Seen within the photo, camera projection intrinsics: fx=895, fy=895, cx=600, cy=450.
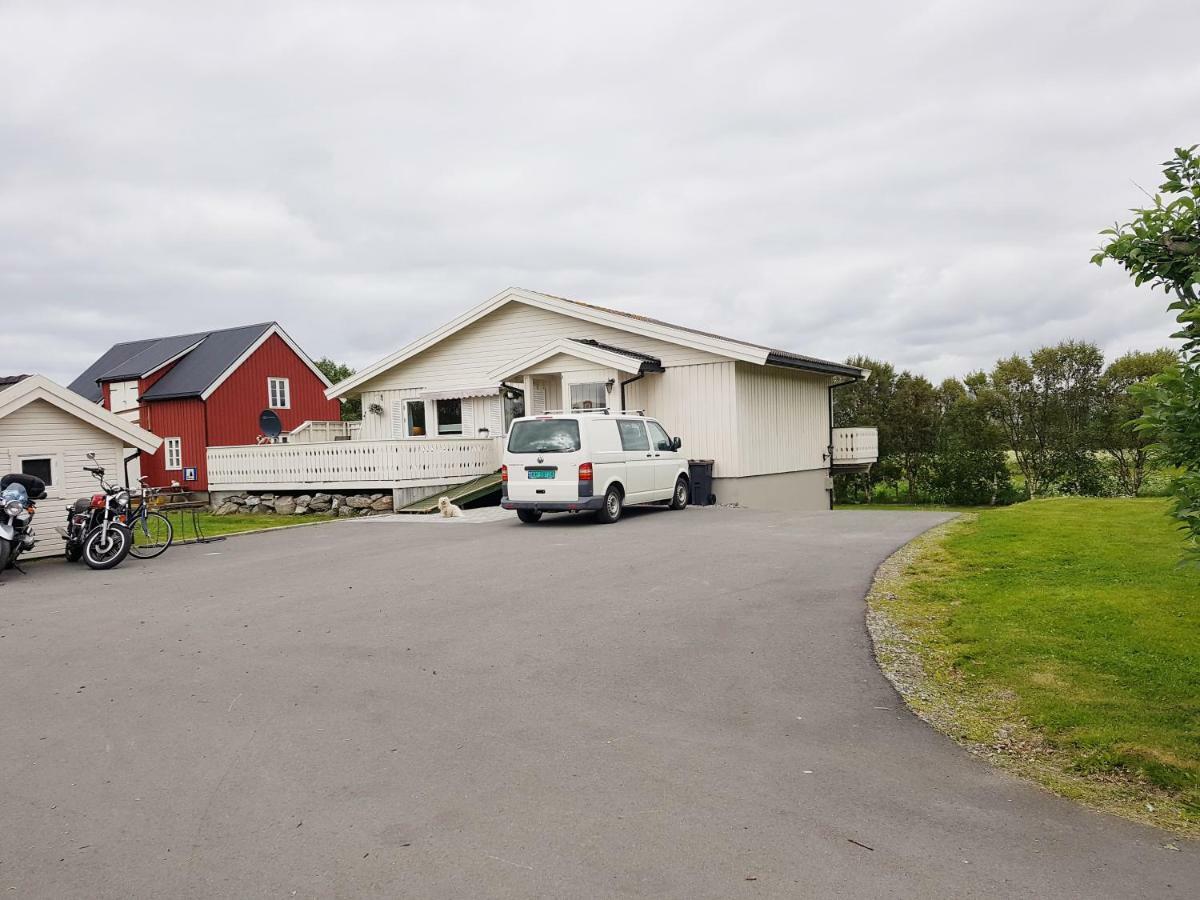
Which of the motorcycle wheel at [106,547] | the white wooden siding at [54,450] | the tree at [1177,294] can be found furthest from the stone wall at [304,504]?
the tree at [1177,294]

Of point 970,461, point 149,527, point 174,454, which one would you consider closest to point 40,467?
point 149,527

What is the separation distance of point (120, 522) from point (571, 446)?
679 cm

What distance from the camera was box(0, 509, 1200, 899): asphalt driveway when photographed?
3395 mm

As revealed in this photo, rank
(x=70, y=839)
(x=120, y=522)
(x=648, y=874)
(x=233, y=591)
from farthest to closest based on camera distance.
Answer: (x=120, y=522) < (x=233, y=591) < (x=70, y=839) < (x=648, y=874)

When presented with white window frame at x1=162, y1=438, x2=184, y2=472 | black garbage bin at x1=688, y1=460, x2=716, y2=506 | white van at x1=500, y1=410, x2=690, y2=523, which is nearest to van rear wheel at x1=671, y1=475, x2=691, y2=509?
white van at x1=500, y1=410, x2=690, y2=523

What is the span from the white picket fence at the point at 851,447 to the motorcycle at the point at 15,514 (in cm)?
2141

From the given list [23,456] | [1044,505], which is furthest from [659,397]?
[23,456]

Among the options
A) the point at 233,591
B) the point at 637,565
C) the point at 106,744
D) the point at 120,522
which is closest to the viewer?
the point at 106,744

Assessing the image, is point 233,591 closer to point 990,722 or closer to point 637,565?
point 637,565

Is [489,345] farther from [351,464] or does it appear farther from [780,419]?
[780,419]

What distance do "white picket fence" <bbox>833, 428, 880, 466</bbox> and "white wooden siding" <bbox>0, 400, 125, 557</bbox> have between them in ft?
66.2

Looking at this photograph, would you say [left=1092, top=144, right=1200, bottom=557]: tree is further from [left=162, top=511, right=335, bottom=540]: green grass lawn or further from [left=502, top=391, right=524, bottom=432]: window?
[left=502, top=391, right=524, bottom=432]: window

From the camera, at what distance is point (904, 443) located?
4628 centimetres

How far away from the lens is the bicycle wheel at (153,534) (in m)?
13.4
